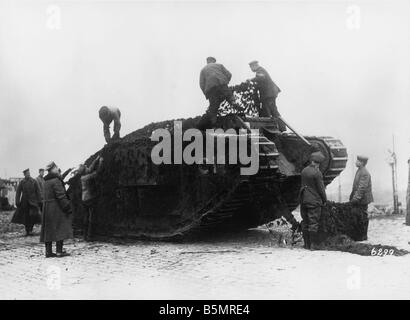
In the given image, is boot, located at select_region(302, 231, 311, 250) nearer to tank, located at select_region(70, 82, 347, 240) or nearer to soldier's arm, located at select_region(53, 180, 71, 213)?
tank, located at select_region(70, 82, 347, 240)

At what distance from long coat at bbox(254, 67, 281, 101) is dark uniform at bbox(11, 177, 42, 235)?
6068mm

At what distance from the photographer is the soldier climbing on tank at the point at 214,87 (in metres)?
9.73

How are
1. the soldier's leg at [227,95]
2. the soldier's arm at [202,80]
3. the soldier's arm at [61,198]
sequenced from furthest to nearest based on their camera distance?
the soldier's arm at [202,80], the soldier's leg at [227,95], the soldier's arm at [61,198]

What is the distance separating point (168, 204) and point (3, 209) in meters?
11.8

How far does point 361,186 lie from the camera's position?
1009 cm

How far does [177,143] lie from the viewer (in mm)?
10125

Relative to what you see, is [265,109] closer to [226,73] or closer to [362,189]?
[226,73]

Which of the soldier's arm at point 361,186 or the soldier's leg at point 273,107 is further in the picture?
the soldier's leg at point 273,107

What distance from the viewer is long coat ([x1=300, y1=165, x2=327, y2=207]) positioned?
8930 millimetres

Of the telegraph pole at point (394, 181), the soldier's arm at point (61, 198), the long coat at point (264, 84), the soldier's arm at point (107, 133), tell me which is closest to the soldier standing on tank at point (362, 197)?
the long coat at point (264, 84)

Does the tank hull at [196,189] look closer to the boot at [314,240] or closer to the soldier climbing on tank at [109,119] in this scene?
the soldier climbing on tank at [109,119]

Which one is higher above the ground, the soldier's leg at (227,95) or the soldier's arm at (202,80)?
the soldier's arm at (202,80)

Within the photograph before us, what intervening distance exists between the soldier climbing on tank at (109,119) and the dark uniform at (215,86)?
289 centimetres
